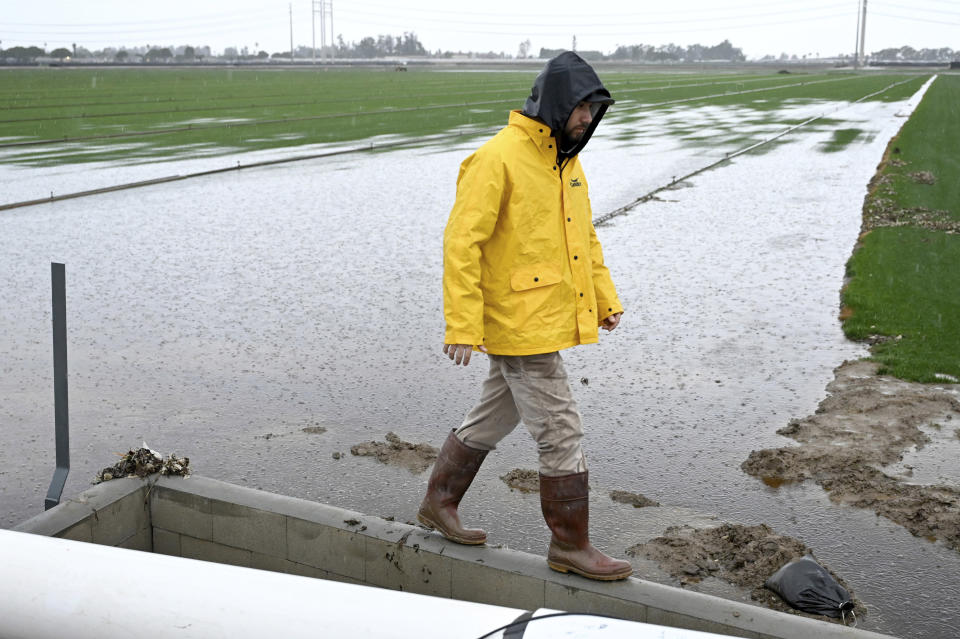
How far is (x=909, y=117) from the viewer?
108ft

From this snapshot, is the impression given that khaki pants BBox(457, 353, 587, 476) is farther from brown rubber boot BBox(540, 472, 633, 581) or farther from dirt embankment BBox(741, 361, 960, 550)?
dirt embankment BBox(741, 361, 960, 550)

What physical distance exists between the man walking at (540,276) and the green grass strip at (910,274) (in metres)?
3.96

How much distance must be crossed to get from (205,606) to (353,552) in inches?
36.8

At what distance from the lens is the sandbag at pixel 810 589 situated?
3986mm

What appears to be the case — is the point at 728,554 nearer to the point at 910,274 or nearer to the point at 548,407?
the point at 548,407

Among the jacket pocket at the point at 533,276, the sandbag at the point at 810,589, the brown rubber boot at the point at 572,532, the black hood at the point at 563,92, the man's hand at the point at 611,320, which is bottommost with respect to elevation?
the sandbag at the point at 810,589

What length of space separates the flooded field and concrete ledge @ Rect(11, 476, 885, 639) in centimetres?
A: 73

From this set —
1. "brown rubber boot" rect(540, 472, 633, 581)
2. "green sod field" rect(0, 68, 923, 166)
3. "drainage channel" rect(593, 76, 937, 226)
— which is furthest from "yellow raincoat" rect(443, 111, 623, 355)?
"green sod field" rect(0, 68, 923, 166)

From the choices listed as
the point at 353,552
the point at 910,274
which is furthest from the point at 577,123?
the point at 910,274

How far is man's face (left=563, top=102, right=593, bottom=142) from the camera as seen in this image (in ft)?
12.4

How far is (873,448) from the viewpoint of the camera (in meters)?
5.70

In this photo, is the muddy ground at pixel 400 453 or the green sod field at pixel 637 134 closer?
the muddy ground at pixel 400 453

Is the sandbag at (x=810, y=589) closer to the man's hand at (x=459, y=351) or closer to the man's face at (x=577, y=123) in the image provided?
the man's hand at (x=459, y=351)

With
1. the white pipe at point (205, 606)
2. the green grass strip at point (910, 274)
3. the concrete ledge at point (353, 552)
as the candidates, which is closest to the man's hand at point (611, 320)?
the concrete ledge at point (353, 552)
